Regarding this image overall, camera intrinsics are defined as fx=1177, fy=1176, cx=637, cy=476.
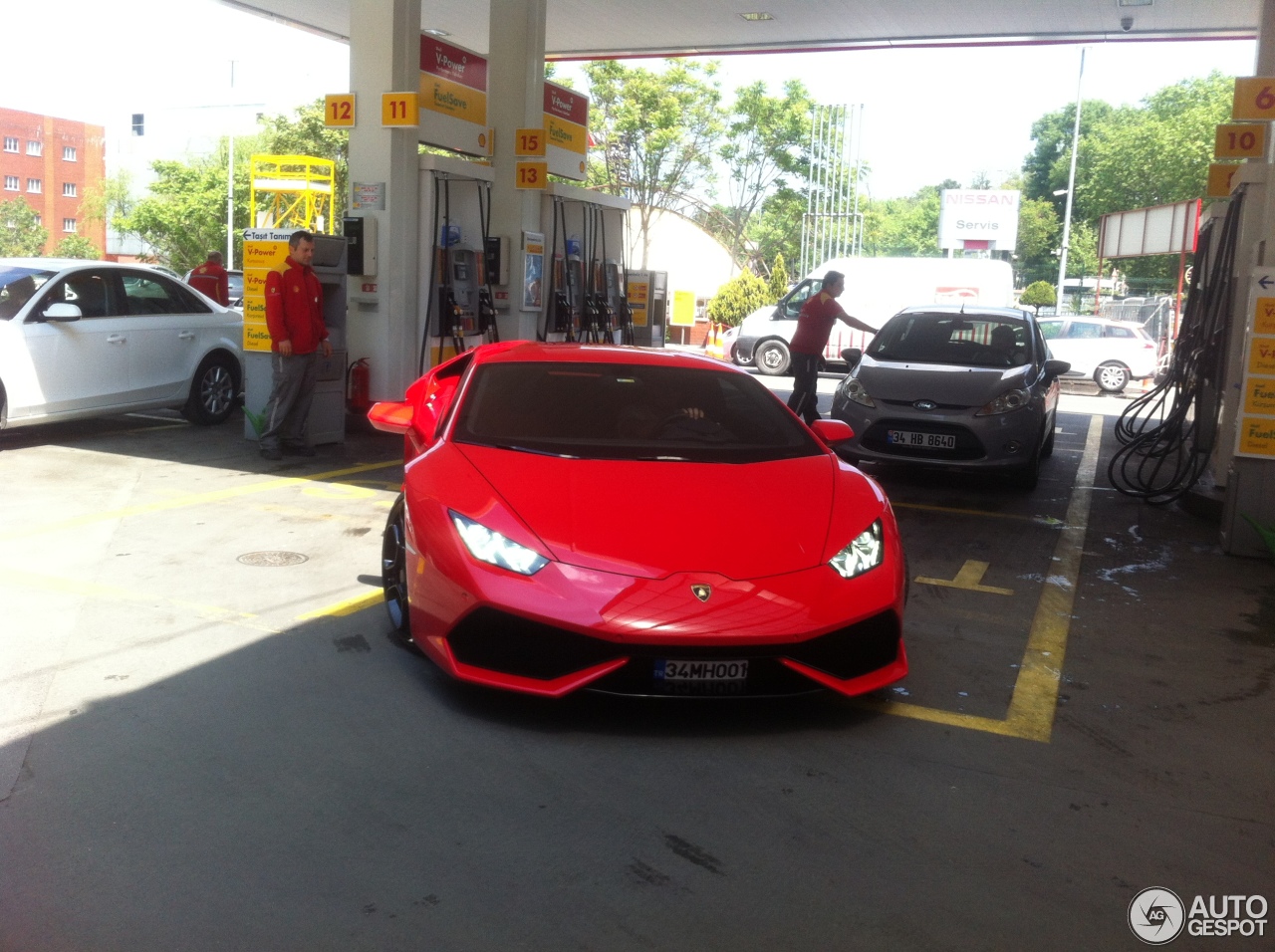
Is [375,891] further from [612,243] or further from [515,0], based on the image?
[612,243]

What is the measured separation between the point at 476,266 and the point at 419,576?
9.38 metres

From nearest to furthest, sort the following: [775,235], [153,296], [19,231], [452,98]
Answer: [153,296]
[452,98]
[775,235]
[19,231]

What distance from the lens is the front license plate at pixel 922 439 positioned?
9.42 metres

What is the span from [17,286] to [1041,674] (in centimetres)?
886

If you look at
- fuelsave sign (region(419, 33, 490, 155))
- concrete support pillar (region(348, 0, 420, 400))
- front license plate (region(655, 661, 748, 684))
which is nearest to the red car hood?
front license plate (region(655, 661, 748, 684))

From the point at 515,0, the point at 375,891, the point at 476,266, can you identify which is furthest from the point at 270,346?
the point at 375,891

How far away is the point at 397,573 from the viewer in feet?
16.3

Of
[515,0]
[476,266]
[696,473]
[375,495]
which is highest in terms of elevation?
[515,0]

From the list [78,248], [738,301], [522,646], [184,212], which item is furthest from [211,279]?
[78,248]

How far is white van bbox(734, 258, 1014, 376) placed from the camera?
2323 centimetres

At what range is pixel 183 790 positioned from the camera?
3.52 m

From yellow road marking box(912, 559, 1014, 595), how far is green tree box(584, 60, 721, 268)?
100ft

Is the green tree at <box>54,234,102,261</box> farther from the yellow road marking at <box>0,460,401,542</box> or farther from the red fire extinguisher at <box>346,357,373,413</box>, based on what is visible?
the yellow road marking at <box>0,460,401,542</box>

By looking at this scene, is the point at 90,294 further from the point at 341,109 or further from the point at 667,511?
the point at 667,511
